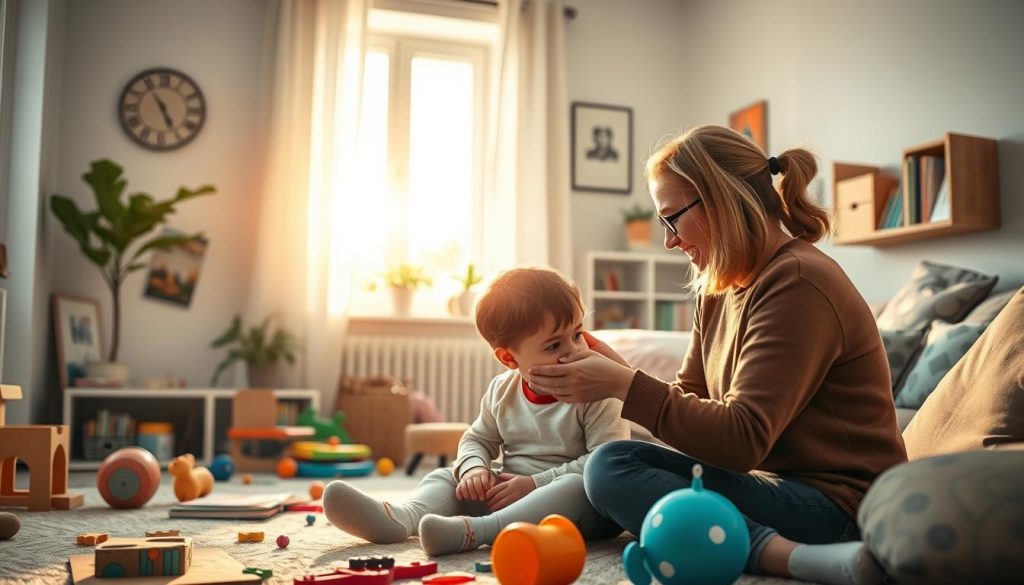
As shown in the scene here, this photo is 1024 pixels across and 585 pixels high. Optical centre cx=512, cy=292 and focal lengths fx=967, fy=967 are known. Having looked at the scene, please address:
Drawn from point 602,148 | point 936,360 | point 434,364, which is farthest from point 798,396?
point 602,148

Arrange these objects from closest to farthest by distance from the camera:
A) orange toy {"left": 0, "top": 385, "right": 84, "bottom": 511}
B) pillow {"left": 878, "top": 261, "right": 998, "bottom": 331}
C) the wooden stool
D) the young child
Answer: the young child → orange toy {"left": 0, "top": 385, "right": 84, "bottom": 511} → pillow {"left": 878, "top": 261, "right": 998, "bottom": 331} → the wooden stool

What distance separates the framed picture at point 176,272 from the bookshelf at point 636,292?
1.96 metres

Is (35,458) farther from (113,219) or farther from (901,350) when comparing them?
(901,350)

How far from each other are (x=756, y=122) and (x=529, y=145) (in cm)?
116

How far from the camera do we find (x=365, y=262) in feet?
16.2

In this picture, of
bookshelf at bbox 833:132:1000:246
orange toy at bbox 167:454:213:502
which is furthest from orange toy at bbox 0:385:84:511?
bookshelf at bbox 833:132:1000:246

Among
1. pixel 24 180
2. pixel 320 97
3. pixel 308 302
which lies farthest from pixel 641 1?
pixel 24 180

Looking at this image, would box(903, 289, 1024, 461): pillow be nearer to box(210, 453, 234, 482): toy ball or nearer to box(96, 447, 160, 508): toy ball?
box(96, 447, 160, 508): toy ball

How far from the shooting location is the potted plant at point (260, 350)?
4426mm

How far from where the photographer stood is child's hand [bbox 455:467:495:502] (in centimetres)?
182

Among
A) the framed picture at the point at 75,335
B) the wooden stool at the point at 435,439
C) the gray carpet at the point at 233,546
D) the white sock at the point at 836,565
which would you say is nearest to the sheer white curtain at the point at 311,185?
the framed picture at the point at 75,335

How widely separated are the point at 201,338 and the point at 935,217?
3.29 m

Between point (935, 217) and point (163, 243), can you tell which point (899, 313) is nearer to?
point (935, 217)

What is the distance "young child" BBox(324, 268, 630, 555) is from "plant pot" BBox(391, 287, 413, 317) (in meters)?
2.87
